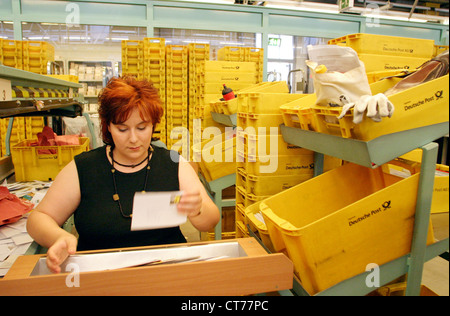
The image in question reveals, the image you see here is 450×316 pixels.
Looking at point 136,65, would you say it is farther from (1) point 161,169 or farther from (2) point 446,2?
(2) point 446,2

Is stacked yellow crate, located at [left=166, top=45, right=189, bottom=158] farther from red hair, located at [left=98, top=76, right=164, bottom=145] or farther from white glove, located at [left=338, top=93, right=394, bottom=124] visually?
white glove, located at [left=338, top=93, right=394, bottom=124]

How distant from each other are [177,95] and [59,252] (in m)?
5.98

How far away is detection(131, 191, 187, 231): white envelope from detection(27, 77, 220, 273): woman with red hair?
265 millimetres

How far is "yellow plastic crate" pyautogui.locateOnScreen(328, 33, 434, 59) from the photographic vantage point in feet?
8.39

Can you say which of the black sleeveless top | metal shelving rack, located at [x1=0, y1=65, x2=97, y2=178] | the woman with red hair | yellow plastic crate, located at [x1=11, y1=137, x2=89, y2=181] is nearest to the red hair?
the woman with red hair

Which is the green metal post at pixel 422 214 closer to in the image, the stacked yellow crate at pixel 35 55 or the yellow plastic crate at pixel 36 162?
the yellow plastic crate at pixel 36 162

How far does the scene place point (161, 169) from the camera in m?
1.73

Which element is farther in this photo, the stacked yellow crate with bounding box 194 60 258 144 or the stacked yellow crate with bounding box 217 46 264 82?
the stacked yellow crate with bounding box 217 46 264 82

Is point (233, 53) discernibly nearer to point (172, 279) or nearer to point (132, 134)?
point (132, 134)

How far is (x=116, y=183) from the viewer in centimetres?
165

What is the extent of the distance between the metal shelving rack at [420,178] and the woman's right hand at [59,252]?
0.91 m

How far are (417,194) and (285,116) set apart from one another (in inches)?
38.2

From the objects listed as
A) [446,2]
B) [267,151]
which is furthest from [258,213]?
[446,2]
